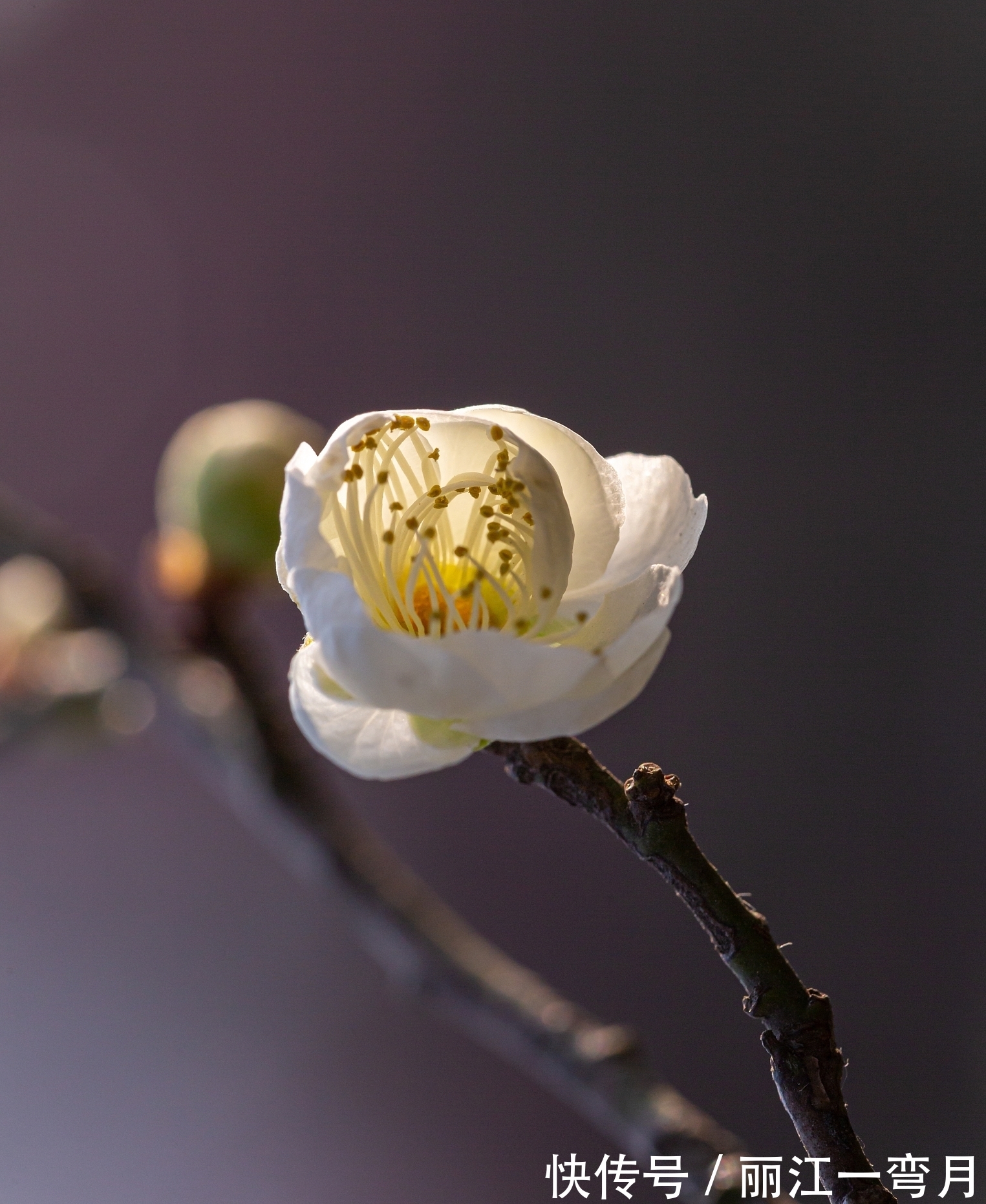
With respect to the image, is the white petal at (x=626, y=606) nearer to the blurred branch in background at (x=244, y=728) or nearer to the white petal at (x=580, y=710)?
the white petal at (x=580, y=710)

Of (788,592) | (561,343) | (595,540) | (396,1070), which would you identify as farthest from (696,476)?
(595,540)

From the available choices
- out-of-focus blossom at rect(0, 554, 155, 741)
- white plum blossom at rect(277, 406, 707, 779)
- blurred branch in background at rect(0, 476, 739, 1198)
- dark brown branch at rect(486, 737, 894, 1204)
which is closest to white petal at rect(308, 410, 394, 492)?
white plum blossom at rect(277, 406, 707, 779)

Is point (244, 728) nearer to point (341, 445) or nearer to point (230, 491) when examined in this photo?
point (230, 491)

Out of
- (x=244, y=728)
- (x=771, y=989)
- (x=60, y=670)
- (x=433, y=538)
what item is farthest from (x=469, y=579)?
(x=60, y=670)

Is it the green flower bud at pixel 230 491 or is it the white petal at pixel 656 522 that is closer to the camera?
the white petal at pixel 656 522

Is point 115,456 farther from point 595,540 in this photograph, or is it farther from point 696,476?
point 595,540

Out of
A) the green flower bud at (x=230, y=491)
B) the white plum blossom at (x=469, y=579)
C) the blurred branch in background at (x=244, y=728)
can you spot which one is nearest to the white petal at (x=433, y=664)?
the white plum blossom at (x=469, y=579)
